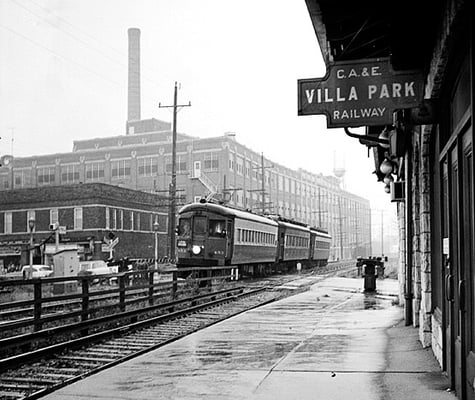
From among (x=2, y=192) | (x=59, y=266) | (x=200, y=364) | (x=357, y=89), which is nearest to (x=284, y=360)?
(x=200, y=364)

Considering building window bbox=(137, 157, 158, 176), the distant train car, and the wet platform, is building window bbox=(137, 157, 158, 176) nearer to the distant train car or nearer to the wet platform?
the distant train car

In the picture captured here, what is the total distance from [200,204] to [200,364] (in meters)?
17.6

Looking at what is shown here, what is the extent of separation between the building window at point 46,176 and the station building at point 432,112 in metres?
73.3

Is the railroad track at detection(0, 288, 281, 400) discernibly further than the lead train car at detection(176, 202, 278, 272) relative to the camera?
No

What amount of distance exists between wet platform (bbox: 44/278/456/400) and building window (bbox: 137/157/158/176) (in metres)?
63.1

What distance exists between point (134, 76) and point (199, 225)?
2878 inches

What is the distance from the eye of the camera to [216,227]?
25.6 meters

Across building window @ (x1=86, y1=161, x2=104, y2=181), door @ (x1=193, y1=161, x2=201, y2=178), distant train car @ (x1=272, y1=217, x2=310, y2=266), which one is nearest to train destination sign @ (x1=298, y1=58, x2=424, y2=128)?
distant train car @ (x1=272, y1=217, x2=310, y2=266)

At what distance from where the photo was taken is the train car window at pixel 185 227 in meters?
26.1

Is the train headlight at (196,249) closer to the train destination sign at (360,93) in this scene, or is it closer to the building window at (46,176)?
the train destination sign at (360,93)

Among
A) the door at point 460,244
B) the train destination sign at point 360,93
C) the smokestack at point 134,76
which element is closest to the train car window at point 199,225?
the train destination sign at point 360,93

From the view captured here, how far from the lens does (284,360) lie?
8.67 metres

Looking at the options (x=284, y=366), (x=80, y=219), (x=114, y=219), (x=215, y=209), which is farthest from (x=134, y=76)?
(x=284, y=366)

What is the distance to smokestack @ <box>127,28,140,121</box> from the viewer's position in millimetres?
93625
